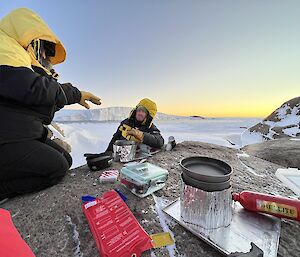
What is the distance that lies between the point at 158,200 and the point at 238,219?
0.38 meters

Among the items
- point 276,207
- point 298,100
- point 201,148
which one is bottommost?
point 201,148

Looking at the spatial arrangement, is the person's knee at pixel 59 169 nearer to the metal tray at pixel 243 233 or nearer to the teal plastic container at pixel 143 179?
the teal plastic container at pixel 143 179

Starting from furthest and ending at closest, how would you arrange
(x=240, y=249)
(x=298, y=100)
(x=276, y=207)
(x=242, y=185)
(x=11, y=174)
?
(x=298, y=100)
(x=242, y=185)
(x=11, y=174)
(x=276, y=207)
(x=240, y=249)

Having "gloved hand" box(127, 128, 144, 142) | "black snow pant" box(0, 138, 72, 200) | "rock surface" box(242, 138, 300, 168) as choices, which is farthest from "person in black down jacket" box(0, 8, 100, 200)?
"rock surface" box(242, 138, 300, 168)

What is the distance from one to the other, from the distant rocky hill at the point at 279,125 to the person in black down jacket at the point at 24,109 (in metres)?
5.19

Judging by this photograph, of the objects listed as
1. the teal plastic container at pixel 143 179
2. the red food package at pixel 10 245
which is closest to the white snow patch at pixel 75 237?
the red food package at pixel 10 245

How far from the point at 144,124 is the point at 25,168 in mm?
1605

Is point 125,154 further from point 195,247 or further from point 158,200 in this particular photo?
point 195,247

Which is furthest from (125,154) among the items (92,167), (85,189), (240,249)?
(240,249)

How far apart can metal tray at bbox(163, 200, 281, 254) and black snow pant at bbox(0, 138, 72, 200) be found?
85 cm

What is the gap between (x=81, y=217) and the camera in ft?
2.54

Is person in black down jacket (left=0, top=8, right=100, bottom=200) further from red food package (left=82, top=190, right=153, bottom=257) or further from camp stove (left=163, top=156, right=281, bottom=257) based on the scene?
camp stove (left=163, top=156, right=281, bottom=257)

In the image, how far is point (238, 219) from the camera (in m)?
0.69

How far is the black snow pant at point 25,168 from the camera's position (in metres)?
0.99
